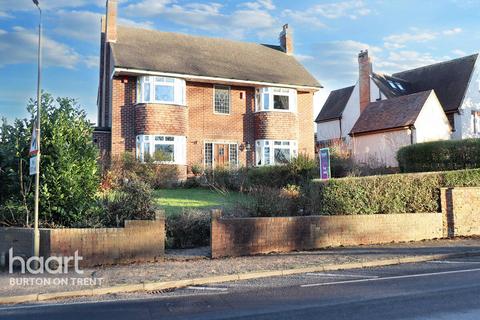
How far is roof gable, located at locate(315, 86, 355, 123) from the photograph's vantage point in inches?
1715

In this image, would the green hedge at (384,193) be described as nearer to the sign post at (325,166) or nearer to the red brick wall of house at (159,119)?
the sign post at (325,166)

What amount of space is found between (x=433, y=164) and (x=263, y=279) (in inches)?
474

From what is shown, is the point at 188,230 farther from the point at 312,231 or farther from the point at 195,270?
the point at 312,231

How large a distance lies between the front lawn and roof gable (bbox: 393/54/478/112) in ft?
79.9

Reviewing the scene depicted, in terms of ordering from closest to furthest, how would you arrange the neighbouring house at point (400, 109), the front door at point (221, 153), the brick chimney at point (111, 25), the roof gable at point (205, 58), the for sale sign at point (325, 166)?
the for sale sign at point (325, 166)
the roof gable at point (205, 58)
the brick chimney at point (111, 25)
the front door at point (221, 153)
the neighbouring house at point (400, 109)

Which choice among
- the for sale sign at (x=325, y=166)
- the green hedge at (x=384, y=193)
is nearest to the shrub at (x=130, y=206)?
the green hedge at (x=384, y=193)

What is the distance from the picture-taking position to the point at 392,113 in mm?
31391

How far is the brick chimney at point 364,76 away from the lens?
38906mm

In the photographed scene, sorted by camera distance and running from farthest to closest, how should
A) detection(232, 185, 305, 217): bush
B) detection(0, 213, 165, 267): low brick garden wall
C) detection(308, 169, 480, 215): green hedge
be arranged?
1. detection(308, 169, 480, 215): green hedge
2. detection(232, 185, 305, 217): bush
3. detection(0, 213, 165, 267): low brick garden wall

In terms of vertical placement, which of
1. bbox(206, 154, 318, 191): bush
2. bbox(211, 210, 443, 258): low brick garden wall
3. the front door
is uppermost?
the front door

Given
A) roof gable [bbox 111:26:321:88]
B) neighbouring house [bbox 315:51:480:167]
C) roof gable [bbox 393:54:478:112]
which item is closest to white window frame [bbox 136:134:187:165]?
roof gable [bbox 111:26:321:88]

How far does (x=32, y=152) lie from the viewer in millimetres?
10688

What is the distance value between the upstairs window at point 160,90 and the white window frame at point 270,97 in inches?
188

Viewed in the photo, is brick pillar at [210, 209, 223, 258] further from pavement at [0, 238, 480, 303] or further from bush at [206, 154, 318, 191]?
bush at [206, 154, 318, 191]
